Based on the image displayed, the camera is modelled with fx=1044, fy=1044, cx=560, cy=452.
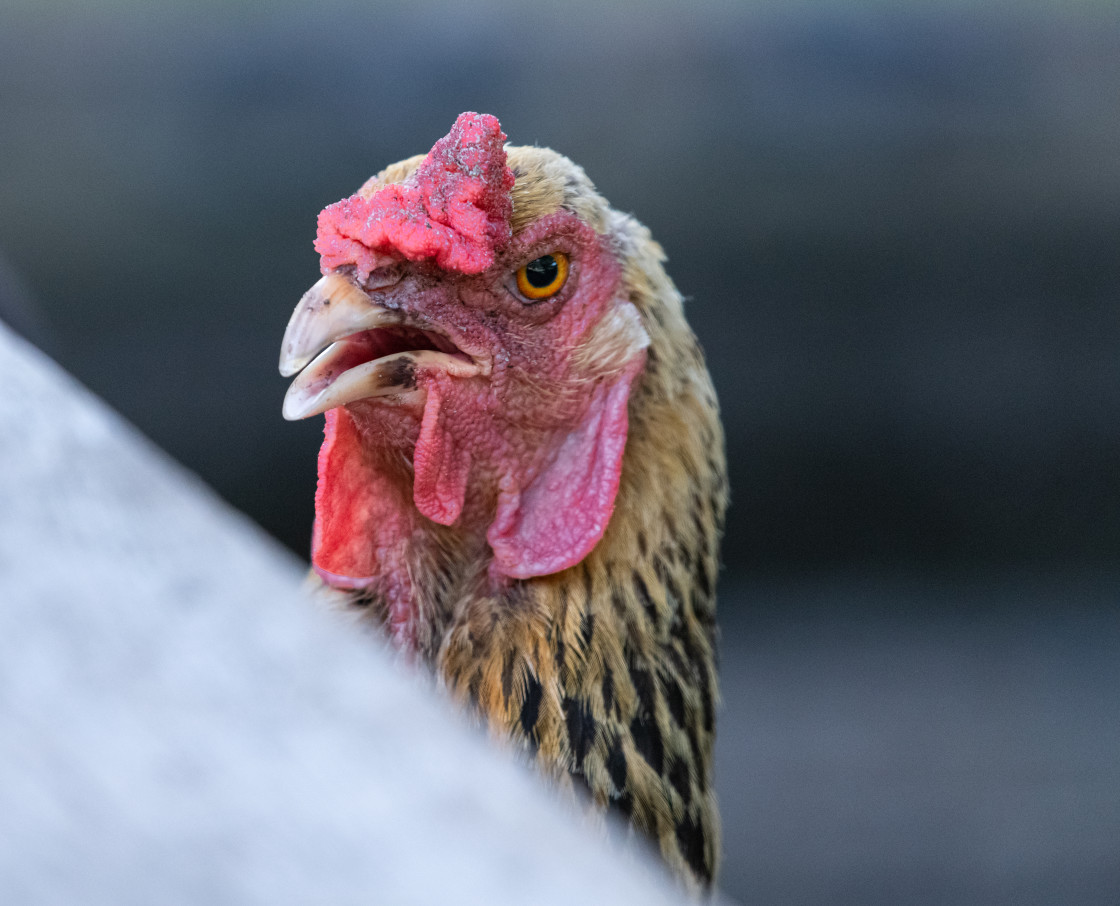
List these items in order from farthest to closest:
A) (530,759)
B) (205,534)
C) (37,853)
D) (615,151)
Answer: (615,151)
(530,759)
(205,534)
(37,853)

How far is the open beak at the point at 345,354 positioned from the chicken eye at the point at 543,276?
0.16m

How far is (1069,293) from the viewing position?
15.5ft

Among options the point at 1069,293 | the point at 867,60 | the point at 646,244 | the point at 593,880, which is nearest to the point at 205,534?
the point at 593,880

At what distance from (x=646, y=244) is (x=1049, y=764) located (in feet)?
12.2

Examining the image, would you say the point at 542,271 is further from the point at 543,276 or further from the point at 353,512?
the point at 353,512

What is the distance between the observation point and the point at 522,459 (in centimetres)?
188

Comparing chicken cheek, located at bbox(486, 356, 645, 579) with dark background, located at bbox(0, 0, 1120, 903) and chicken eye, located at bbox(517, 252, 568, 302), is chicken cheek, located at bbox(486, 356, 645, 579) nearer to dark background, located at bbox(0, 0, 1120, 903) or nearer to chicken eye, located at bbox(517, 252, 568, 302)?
chicken eye, located at bbox(517, 252, 568, 302)

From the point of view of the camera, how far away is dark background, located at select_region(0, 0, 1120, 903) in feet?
14.6

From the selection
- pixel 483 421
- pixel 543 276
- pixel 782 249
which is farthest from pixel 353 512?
pixel 782 249

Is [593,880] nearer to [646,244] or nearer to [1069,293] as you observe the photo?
[646,244]

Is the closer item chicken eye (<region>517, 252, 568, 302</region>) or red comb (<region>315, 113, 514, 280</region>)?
red comb (<region>315, 113, 514, 280</region>)

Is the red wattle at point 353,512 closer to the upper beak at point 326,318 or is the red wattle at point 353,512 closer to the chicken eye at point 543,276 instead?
the upper beak at point 326,318

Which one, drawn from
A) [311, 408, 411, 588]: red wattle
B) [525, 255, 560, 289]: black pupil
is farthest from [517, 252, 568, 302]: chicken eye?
[311, 408, 411, 588]: red wattle

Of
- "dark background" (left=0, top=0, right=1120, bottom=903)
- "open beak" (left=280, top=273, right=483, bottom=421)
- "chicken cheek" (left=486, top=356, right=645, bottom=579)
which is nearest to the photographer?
"open beak" (left=280, top=273, right=483, bottom=421)
